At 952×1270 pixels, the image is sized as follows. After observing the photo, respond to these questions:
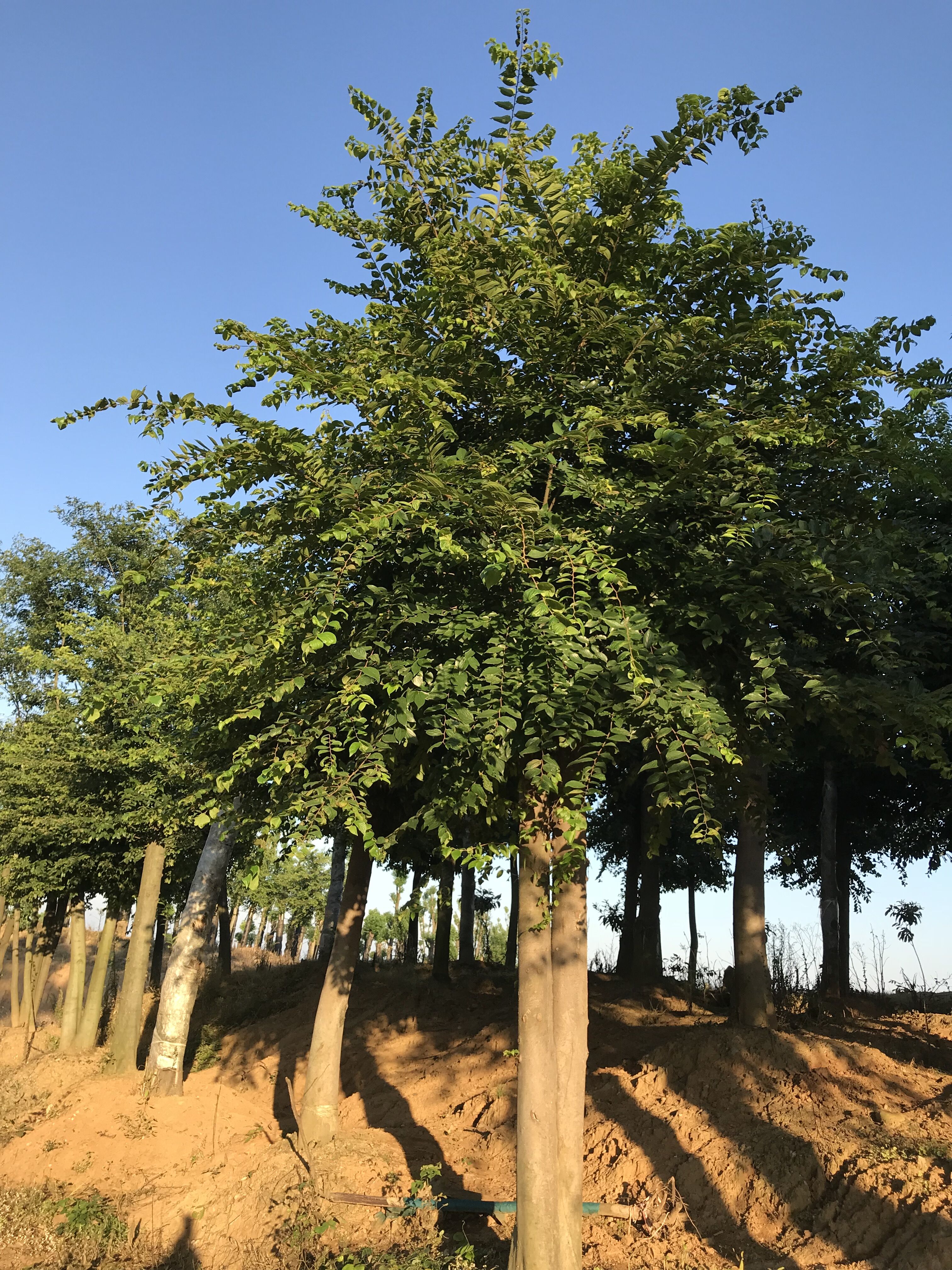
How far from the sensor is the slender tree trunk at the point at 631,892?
64.6ft

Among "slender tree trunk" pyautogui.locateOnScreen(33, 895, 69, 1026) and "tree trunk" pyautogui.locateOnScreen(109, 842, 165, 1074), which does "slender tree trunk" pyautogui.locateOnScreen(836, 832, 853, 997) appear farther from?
"slender tree trunk" pyautogui.locateOnScreen(33, 895, 69, 1026)

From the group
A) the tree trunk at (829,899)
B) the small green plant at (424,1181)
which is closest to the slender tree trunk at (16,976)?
the small green plant at (424,1181)

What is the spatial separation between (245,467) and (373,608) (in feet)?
4.74

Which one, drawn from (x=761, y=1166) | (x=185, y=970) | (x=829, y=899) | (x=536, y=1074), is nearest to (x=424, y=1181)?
(x=761, y=1166)

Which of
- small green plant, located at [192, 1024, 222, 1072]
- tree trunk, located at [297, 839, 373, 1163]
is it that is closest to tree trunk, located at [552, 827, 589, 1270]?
tree trunk, located at [297, 839, 373, 1163]

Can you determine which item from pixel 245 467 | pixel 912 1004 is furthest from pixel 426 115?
pixel 912 1004

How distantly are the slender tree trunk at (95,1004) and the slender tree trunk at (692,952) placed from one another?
11.9 meters

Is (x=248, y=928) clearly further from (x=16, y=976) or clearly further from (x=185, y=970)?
(x=185, y=970)

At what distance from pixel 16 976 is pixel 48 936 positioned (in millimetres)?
6234

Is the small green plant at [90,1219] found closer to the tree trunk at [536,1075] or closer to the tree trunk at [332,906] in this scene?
the tree trunk at [536,1075]

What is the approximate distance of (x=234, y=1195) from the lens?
9.22 metres

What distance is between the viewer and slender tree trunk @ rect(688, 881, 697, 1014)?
16.0 metres

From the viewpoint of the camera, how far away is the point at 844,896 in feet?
63.9

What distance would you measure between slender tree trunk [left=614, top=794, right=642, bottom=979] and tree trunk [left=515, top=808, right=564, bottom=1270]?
42.9ft
